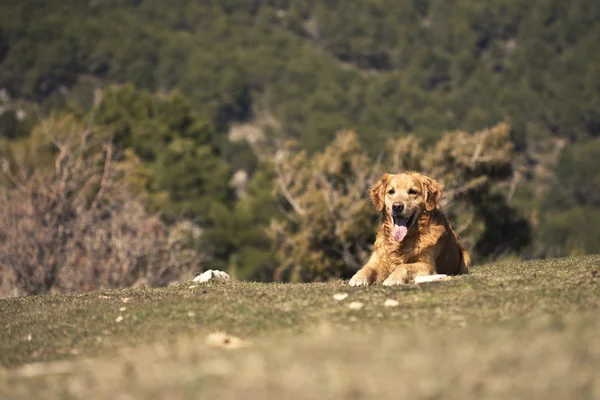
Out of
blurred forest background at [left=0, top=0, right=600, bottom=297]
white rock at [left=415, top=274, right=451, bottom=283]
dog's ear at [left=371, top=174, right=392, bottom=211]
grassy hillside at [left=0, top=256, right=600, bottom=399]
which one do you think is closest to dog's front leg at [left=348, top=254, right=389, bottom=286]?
grassy hillside at [left=0, top=256, right=600, bottom=399]

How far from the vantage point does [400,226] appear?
14734mm

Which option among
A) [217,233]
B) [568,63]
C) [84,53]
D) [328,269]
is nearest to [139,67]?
[84,53]

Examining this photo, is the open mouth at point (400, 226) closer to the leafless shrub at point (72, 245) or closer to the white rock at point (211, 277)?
the white rock at point (211, 277)

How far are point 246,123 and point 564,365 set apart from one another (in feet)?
582

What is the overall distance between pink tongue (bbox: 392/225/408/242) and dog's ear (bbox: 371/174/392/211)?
2.16ft

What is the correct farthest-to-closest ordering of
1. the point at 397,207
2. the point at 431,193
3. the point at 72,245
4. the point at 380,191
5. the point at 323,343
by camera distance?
the point at 72,245
the point at 380,191
the point at 431,193
the point at 397,207
the point at 323,343

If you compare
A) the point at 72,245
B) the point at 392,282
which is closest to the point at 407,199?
the point at 392,282

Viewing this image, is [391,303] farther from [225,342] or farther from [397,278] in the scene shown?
[225,342]

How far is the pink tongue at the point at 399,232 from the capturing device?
48.1ft

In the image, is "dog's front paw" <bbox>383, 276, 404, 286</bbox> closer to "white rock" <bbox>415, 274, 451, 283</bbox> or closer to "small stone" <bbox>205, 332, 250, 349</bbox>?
"white rock" <bbox>415, 274, 451, 283</bbox>

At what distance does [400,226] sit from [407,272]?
2.49 ft

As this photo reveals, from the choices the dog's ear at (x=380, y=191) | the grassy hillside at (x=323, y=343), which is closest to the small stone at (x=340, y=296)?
the grassy hillside at (x=323, y=343)

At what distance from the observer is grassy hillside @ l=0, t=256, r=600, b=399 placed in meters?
7.57

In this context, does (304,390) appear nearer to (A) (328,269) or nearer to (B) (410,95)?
(A) (328,269)
